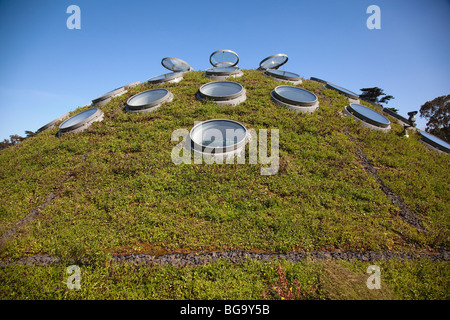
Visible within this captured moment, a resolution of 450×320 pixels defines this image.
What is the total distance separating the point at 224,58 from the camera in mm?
26406

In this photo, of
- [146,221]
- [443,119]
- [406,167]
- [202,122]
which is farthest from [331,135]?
[443,119]

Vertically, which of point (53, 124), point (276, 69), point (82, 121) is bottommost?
point (82, 121)

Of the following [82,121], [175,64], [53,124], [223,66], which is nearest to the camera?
[82,121]

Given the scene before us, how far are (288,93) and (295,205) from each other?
1302 cm

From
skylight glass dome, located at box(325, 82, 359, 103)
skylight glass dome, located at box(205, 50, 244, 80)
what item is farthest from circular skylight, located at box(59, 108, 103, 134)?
skylight glass dome, located at box(325, 82, 359, 103)

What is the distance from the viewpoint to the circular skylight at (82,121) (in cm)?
1723

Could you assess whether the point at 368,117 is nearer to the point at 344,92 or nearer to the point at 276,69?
the point at 344,92

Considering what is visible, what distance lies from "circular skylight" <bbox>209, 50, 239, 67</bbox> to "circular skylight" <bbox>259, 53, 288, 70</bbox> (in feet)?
15.0

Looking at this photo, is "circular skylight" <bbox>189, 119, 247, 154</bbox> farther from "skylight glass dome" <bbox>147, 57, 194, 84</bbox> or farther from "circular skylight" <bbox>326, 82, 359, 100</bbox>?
"circular skylight" <bbox>326, 82, 359, 100</bbox>

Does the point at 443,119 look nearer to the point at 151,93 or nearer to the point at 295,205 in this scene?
the point at 295,205

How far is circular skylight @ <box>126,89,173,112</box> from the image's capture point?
18188 mm

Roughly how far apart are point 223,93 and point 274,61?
13495 millimetres

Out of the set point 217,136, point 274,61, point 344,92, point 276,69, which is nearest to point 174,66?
point 274,61

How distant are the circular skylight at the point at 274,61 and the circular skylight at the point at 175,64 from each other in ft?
35.0
